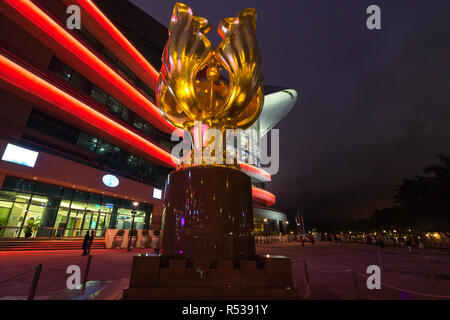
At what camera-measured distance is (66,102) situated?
54.7 ft

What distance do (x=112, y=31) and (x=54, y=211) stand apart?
1856 cm

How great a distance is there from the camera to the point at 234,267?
3059 mm

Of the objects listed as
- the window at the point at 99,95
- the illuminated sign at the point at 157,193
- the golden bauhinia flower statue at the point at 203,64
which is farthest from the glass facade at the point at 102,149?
the golden bauhinia flower statue at the point at 203,64

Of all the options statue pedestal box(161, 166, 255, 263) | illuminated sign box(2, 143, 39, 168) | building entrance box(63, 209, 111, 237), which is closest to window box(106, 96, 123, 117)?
illuminated sign box(2, 143, 39, 168)

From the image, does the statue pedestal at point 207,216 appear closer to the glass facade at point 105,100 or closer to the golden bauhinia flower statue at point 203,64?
the golden bauhinia flower statue at point 203,64

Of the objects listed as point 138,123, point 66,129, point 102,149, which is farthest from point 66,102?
point 138,123

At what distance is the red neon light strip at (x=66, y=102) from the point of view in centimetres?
1377

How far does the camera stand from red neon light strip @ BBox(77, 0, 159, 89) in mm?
19906

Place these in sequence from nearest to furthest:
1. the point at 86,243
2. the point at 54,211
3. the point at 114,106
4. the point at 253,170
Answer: the point at 86,243
the point at 54,211
the point at 114,106
the point at 253,170

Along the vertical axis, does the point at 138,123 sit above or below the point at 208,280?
above

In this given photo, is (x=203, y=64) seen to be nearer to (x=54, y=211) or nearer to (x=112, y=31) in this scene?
(x=54, y=211)
